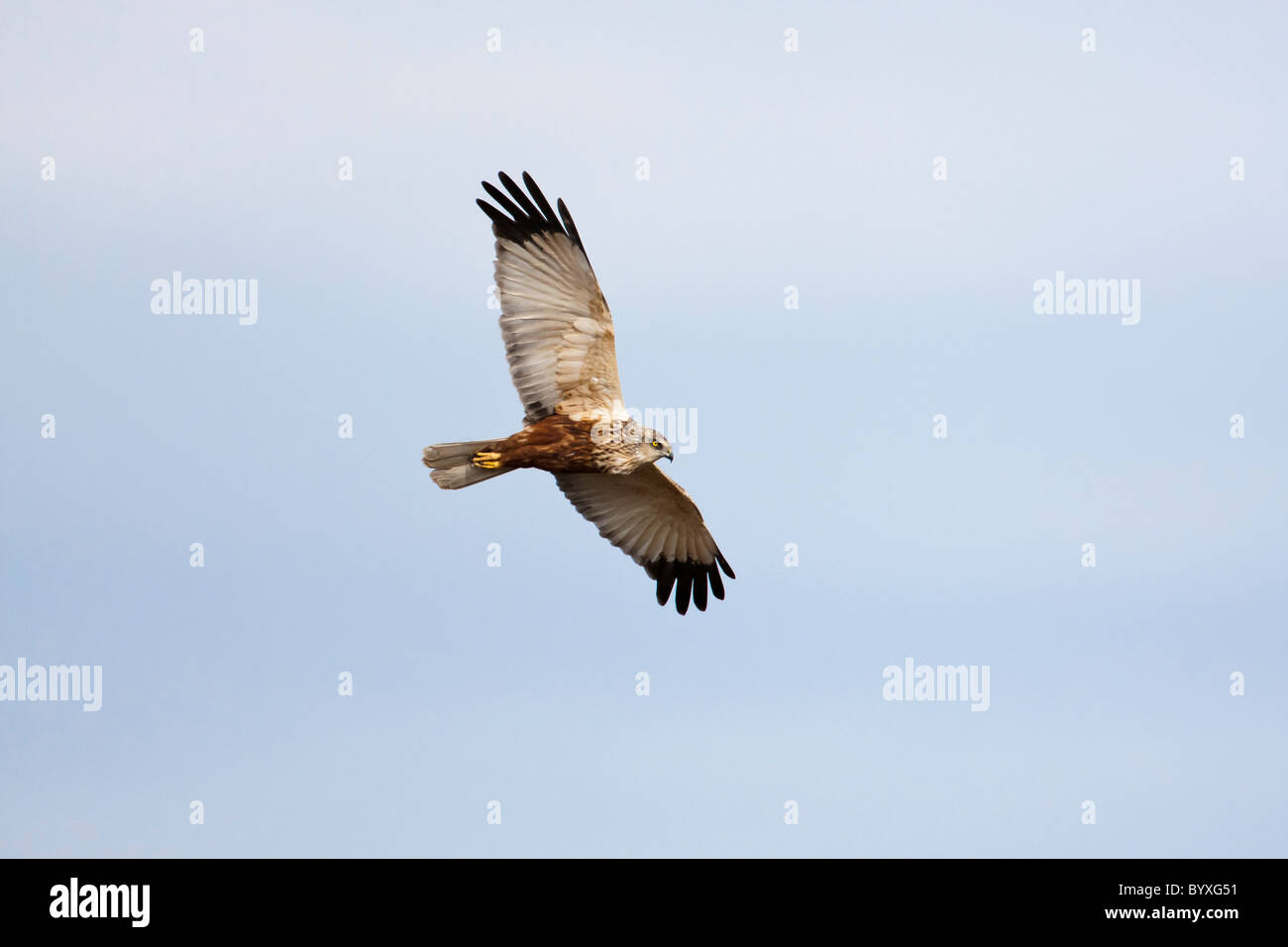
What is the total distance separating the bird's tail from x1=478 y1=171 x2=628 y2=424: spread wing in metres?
0.74

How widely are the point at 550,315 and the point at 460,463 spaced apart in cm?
161

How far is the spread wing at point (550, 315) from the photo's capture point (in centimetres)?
1880

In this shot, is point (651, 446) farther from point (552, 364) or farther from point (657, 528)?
point (657, 528)

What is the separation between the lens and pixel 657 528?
21172 millimetres

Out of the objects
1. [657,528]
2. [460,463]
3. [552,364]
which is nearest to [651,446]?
[552,364]

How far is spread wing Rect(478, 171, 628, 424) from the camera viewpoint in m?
18.8

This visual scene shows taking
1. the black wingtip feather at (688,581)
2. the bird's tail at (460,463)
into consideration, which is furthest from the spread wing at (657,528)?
the bird's tail at (460,463)

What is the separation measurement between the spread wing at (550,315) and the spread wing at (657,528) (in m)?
1.59

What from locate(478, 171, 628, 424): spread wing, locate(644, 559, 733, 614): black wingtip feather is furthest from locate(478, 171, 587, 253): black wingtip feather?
locate(644, 559, 733, 614): black wingtip feather

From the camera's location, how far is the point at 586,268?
18672 millimetres

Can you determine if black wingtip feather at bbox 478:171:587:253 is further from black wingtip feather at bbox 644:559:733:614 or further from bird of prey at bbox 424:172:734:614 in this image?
black wingtip feather at bbox 644:559:733:614
